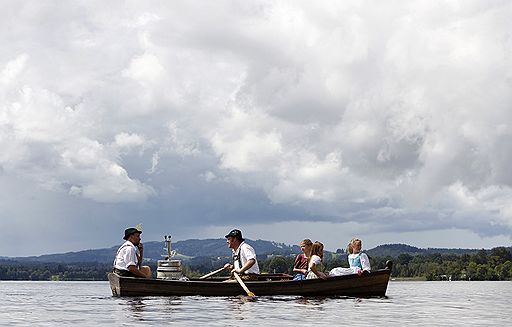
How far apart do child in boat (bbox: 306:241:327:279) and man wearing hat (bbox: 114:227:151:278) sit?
21.5ft

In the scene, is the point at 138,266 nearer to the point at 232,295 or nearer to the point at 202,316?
the point at 232,295

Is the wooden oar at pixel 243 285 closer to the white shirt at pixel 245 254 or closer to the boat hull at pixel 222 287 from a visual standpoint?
the boat hull at pixel 222 287

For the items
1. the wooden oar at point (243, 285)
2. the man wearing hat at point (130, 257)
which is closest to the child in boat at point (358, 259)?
the wooden oar at point (243, 285)

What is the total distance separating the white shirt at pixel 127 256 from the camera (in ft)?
98.0

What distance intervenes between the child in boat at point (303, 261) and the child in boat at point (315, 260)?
12.8 inches

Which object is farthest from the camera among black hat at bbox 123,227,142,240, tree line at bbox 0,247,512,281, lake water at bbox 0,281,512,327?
tree line at bbox 0,247,512,281

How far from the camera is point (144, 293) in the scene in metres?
30.2

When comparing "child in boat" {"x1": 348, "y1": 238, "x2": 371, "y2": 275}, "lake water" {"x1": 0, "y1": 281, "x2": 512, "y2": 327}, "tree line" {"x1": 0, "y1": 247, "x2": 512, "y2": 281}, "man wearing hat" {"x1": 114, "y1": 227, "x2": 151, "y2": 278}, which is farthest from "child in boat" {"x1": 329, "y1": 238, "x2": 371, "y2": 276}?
"tree line" {"x1": 0, "y1": 247, "x2": 512, "y2": 281}

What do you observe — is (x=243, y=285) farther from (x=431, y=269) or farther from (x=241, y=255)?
(x=431, y=269)

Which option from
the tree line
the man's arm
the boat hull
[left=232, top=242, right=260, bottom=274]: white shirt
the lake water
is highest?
the tree line

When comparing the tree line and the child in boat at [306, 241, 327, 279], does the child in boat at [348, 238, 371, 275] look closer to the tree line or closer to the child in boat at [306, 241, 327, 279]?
the child in boat at [306, 241, 327, 279]

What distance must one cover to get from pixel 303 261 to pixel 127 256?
748 centimetres

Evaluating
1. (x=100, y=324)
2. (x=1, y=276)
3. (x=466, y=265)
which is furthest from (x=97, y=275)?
(x=100, y=324)

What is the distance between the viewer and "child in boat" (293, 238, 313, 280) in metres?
31.7
